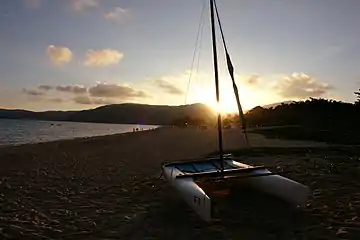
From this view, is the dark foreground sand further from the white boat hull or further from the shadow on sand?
the white boat hull

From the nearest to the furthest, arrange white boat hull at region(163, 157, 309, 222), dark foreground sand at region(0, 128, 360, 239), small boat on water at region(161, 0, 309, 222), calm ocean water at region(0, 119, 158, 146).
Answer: dark foreground sand at region(0, 128, 360, 239) < white boat hull at region(163, 157, 309, 222) < small boat on water at region(161, 0, 309, 222) < calm ocean water at region(0, 119, 158, 146)

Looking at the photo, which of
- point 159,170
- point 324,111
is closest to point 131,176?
point 159,170

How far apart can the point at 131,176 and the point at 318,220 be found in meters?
6.66

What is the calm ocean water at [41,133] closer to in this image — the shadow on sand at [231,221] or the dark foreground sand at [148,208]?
the dark foreground sand at [148,208]

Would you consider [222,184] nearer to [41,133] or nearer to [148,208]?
[148,208]

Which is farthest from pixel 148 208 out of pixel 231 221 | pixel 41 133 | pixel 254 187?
pixel 41 133

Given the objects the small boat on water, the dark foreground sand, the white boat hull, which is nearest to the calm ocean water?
the dark foreground sand

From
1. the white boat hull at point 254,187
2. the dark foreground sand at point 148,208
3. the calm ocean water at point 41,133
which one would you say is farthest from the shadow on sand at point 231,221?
the calm ocean water at point 41,133

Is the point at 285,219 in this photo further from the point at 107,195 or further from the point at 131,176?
the point at 131,176

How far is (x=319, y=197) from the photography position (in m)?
8.23

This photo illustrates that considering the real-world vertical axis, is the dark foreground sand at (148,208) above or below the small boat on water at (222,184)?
below

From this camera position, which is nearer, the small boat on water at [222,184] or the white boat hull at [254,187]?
the white boat hull at [254,187]

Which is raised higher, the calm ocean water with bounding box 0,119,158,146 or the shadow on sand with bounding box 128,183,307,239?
the calm ocean water with bounding box 0,119,158,146

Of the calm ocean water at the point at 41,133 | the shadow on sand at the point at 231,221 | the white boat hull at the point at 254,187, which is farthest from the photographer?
the calm ocean water at the point at 41,133
